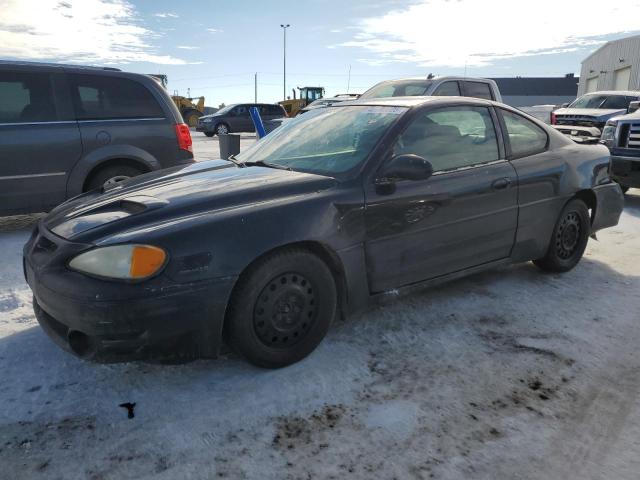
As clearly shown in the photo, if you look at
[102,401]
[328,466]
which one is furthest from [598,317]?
[102,401]

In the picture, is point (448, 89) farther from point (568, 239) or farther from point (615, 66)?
point (615, 66)

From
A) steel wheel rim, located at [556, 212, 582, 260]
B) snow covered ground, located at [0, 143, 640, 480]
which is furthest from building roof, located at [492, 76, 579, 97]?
snow covered ground, located at [0, 143, 640, 480]

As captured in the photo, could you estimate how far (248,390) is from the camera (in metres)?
2.64

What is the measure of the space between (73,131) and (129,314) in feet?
13.1

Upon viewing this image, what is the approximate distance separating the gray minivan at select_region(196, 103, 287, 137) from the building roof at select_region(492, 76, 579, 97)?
176 feet

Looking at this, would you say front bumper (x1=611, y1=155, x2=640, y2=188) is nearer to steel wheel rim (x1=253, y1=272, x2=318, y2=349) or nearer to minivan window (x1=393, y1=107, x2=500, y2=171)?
minivan window (x1=393, y1=107, x2=500, y2=171)

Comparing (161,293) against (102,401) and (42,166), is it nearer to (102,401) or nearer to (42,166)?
(102,401)

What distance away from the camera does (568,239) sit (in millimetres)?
4363

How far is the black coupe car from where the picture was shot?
2418mm

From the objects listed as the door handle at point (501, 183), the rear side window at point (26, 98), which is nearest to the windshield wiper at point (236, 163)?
the door handle at point (501, 183)

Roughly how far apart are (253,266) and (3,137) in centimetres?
409

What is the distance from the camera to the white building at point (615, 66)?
131 ft

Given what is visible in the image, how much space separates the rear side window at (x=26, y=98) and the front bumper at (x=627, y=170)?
7.23m

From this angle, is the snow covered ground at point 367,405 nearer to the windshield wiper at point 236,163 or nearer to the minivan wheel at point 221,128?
the windshield wiper at point 236,163
